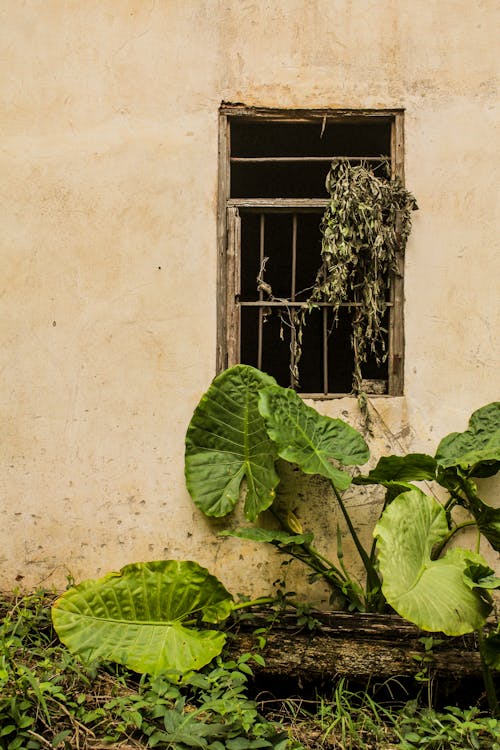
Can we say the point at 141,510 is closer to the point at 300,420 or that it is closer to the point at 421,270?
the point at 300,420

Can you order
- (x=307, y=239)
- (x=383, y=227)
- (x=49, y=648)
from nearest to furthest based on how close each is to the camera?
(x=49, y=648), (x=383, y=227), (x=307, y=239)

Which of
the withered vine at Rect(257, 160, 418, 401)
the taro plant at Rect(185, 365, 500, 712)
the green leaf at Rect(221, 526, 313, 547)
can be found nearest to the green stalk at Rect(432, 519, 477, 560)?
the taro plant at Rect(185, 365, 500, 712)

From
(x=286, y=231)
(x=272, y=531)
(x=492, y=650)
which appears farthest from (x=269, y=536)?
(x=286, y=231)

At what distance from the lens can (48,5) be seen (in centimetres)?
328

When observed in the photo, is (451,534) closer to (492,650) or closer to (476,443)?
(476,443)

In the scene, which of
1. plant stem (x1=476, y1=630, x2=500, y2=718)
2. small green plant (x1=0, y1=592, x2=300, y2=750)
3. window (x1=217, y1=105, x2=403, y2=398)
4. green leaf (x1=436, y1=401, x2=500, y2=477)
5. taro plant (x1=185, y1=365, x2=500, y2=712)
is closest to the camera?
small green plant (x1=0, y1=592, x2=300, y2=750)

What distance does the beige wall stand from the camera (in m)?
3.18

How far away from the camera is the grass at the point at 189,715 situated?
2.26 m

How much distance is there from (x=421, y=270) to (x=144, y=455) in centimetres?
160

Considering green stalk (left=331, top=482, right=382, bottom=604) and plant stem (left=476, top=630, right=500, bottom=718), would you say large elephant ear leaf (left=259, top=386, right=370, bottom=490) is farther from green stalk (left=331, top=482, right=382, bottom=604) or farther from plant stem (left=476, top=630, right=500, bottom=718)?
plant stem (left=476, top=630, right=500, bottom=718)

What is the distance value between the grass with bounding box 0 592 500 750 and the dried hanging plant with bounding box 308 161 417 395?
1.39 meters

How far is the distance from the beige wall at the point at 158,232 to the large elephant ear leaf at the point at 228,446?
0.17 m

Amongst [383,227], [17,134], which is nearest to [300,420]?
[383,227]

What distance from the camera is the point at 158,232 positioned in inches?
127
